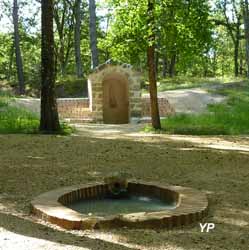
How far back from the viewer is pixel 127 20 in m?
13.1

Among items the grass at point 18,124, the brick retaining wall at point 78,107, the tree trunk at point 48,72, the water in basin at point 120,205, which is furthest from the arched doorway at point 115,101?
the water in basin at point 120,205

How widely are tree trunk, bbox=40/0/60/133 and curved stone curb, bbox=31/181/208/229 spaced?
18.5ft

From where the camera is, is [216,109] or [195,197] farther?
[216,109]

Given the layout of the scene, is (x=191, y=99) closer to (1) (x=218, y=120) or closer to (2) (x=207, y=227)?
(1) (x=218, y=120)

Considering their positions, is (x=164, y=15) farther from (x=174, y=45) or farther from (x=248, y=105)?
(x=248, y=105)

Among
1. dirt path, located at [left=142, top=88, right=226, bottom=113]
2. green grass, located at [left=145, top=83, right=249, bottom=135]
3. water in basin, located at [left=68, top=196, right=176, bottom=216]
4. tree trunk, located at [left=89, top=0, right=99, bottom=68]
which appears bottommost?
water in basin, located at [left=68, top=196, right=176, bottom=216]

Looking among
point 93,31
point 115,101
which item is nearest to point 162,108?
point 115,101

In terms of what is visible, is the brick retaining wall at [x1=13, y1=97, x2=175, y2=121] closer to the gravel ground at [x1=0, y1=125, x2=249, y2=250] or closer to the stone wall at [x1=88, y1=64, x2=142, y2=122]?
the stone wall at [x1=88, y1=64, x2=142, y2=122]

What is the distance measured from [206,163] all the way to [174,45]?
588 cm

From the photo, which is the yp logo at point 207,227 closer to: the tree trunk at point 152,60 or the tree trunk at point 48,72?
the tree trunk at point 48,72

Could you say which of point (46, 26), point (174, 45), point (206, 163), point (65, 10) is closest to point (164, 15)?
point (174, 45)

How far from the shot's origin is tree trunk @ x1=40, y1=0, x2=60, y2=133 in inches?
443

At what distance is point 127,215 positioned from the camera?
4684 mm

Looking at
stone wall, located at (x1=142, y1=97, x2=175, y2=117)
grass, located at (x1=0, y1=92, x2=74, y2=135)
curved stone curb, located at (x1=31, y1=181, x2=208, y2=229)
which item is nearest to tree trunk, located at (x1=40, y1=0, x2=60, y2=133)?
grass, located at (x1=0, y1=92, x2=74, y2=135)
